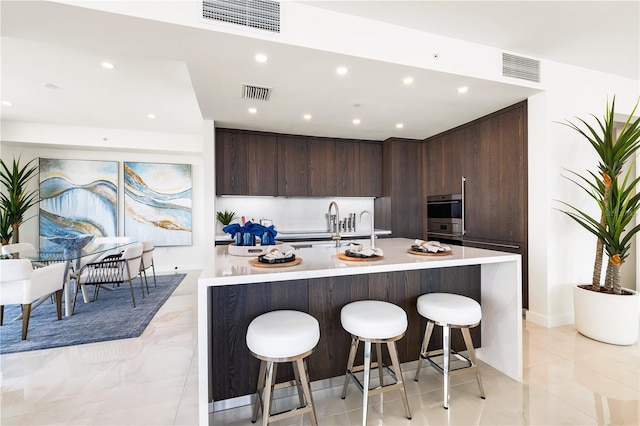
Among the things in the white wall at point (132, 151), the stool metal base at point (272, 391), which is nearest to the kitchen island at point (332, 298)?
the stool metal base at point (272, 391)

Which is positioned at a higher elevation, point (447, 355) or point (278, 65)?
point (278, 65)

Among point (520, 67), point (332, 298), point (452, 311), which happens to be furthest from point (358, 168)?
point (452, 311)

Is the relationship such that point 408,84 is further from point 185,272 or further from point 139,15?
point 185,272

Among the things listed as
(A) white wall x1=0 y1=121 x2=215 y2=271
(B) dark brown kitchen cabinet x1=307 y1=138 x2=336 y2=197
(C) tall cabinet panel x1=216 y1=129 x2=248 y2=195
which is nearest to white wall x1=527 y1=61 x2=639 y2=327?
(B) dark brown kitchen cabinet x1=307 y1=138 x2=336 y2=197

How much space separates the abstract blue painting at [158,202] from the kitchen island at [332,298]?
4.47m

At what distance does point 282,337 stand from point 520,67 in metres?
3.25

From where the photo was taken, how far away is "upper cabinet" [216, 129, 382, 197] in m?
4.30

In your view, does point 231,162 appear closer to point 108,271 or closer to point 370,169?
point 108,271

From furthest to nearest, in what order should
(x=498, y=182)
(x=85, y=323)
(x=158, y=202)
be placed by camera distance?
(x=158, y=202)
(x=498, y=182)
(x=85, y=323)

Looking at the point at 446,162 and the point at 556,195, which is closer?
the point at 556,195

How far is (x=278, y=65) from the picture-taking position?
2391 mm

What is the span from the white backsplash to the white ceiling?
1.22 meters

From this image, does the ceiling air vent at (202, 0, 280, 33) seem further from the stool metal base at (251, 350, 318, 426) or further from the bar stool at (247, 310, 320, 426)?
the stool metal base at (251, 350, 318, 426)

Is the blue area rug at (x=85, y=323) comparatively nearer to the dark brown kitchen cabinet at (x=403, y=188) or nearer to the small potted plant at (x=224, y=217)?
the small potted plant at (x=224, y=217)
